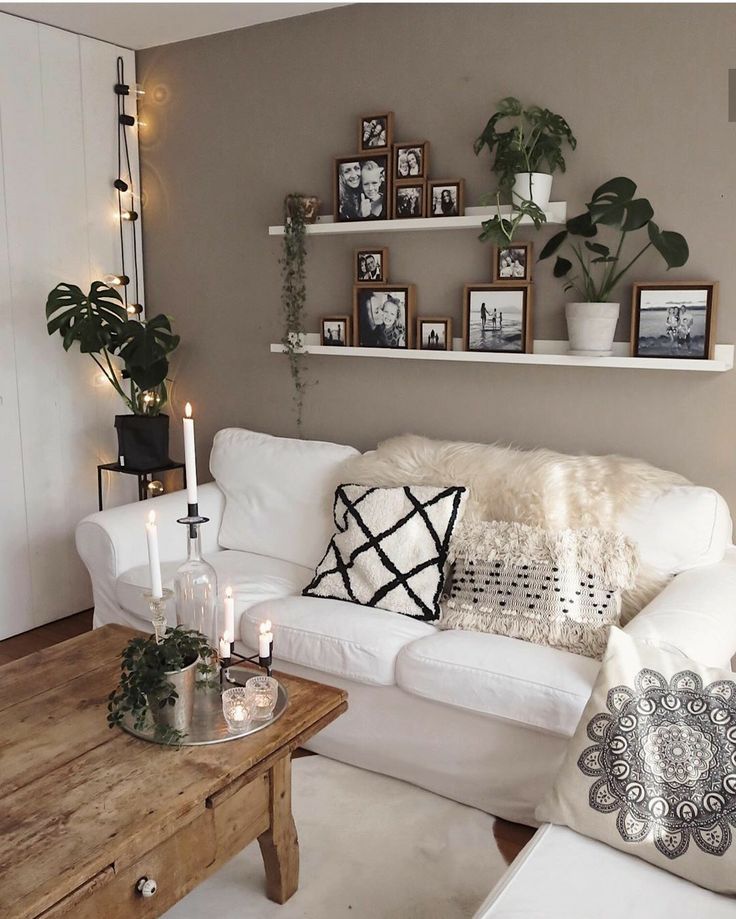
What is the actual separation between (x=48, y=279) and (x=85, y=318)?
351 millimetres

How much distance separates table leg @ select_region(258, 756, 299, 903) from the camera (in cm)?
196

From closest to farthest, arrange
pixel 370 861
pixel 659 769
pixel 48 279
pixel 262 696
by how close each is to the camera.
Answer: pixel 659 769 < pixel 262 696 < pixel 370 861 < pixel 48 279

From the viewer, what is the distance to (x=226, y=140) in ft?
12.0

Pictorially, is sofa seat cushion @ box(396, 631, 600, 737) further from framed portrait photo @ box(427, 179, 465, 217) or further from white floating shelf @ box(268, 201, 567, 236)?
framed portrait photo @ box(427, 179, 465, 217)

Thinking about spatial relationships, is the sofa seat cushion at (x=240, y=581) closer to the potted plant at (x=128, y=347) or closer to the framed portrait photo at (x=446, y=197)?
the potted plant at (x=128, y=347)

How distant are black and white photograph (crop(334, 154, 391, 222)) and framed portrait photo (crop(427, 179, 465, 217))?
0.59 ft

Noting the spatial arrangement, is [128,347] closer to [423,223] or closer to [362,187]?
[362,187]

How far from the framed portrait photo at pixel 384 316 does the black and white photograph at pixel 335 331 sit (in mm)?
46

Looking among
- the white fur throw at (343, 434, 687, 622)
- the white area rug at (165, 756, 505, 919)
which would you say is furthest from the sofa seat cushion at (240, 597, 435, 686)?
the white fur throw at (343, 434, 687, 622)

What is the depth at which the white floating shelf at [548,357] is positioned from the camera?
2.71 metres

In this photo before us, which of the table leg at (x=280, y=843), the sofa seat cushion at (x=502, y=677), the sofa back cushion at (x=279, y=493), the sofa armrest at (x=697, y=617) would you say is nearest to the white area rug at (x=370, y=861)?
the table leg at (x=280, y=843)

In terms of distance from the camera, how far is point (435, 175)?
3.17m

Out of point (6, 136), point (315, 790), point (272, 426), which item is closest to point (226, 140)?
point (6, 136)

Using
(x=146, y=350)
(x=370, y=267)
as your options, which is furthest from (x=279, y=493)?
(x=370, y=267)
